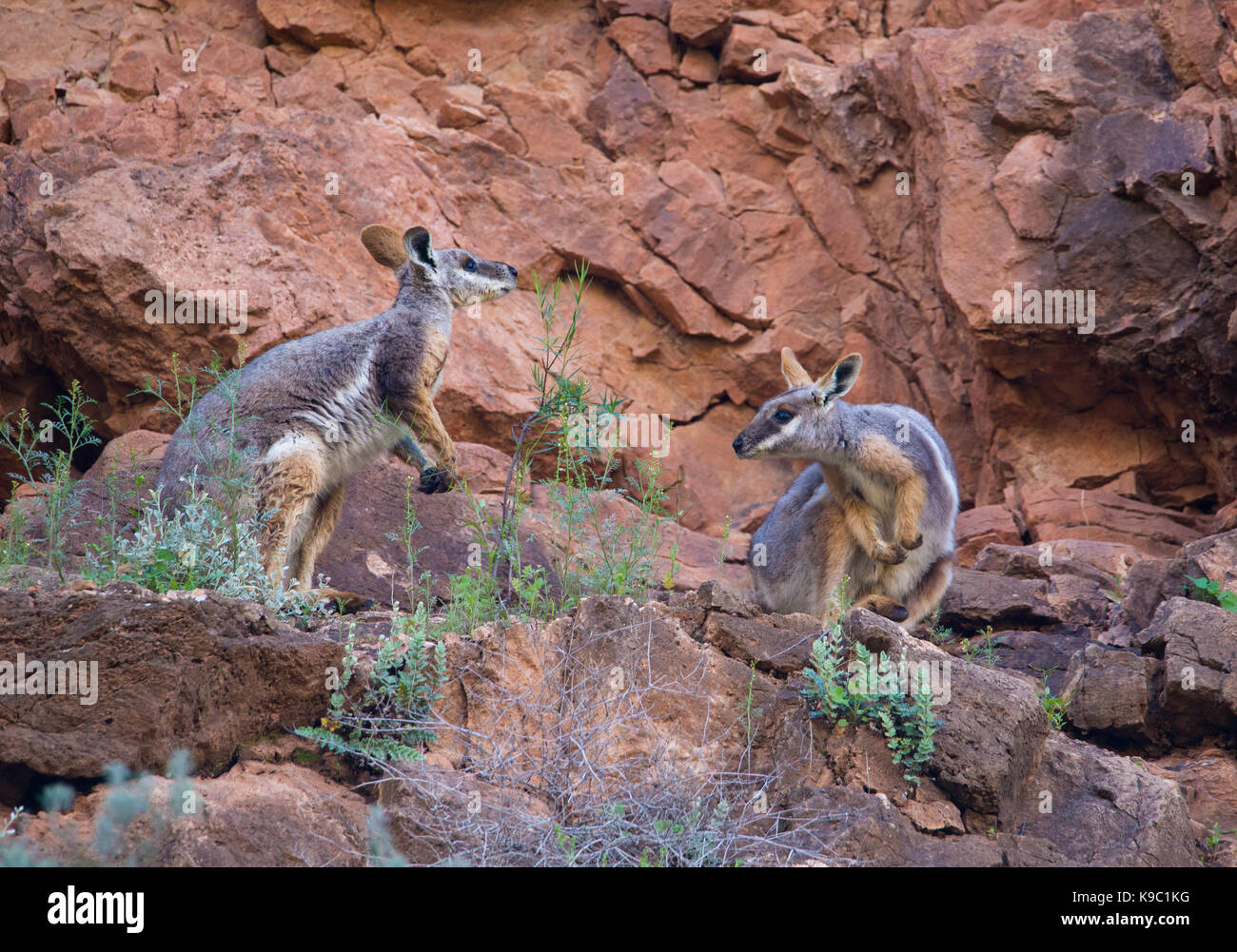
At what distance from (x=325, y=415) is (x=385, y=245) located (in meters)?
1.82

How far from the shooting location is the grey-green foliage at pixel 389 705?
4828 mm

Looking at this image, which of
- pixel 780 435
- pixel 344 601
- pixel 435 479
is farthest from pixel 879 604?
pixel 344 601

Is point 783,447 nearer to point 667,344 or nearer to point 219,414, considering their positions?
point 219,414

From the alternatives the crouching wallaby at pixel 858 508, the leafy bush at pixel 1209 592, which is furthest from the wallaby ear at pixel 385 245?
the leafy bush at pixel 1209 592

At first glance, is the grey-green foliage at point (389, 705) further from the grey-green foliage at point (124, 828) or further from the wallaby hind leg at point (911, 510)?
the wallaby hind leg at point (911, 510)

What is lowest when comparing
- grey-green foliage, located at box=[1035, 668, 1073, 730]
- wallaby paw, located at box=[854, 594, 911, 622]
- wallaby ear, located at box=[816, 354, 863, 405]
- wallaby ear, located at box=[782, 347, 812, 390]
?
grey-green foliage, located at box=[1035, 668, 1073, 730]

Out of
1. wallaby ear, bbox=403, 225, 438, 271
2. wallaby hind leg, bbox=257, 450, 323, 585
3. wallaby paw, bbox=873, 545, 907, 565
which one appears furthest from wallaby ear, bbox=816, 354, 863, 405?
wallaby hind leg, bbox=257, 450, 323, 585

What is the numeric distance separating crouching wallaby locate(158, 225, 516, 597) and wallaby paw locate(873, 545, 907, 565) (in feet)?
9.83

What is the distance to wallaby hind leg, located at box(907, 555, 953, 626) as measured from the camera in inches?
330

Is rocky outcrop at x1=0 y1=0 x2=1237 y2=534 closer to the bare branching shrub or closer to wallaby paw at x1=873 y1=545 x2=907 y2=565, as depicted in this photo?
wallaby paw at x1=873 y1=545 x2=907 y2=565

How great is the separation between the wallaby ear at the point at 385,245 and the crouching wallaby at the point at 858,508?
2960 mm

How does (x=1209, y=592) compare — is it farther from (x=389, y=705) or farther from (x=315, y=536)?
(x=315, y=536)

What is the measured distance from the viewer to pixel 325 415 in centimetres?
766
